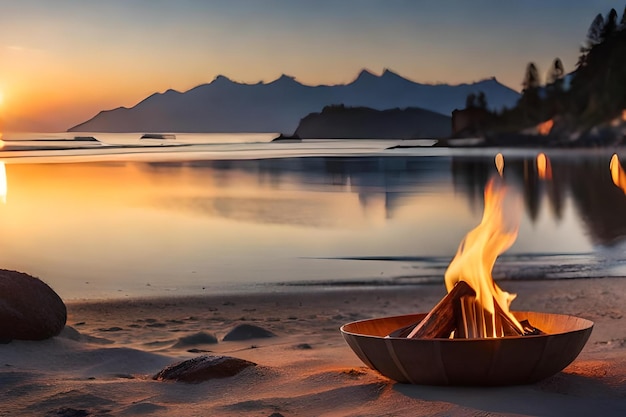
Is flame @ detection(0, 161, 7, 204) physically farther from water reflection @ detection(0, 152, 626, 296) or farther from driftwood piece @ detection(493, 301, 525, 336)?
driftwood piece @ detection(493, 301, 525, 336)

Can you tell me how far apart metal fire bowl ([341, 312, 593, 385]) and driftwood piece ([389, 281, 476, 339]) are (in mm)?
270

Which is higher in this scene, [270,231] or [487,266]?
[487,266]

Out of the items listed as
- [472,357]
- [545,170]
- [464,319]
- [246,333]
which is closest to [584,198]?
[246,333]

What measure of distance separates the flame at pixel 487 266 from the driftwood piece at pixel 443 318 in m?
0.10

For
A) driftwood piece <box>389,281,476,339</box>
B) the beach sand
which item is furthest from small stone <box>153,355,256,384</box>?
driftwood piece <box>389,281,476,339</box>

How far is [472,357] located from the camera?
534 centimetres

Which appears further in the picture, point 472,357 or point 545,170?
point 545,170

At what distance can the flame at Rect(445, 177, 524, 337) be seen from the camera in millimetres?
5863

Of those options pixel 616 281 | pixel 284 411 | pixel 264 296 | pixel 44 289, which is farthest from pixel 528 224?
pixel 284 411

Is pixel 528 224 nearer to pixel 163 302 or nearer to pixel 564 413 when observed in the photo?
pixel 163 302

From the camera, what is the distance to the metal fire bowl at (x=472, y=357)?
531 centimetres

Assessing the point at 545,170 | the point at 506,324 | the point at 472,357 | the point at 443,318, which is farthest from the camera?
the point at 545,170

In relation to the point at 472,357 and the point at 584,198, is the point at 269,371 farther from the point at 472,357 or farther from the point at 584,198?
the point at 584,198

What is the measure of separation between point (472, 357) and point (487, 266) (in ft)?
2.99
